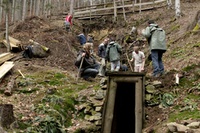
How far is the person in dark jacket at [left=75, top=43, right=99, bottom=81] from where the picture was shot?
11055 mm

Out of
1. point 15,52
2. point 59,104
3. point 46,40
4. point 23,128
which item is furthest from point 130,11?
point 23,128

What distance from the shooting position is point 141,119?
7.91m

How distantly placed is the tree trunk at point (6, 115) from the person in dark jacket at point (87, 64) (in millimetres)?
4836

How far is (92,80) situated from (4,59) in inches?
189

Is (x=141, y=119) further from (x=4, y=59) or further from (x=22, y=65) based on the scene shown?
(x=4, y=59)

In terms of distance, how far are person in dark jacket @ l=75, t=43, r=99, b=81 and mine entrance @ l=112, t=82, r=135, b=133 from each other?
1.27 metres

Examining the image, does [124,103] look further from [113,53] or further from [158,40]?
[158,40]

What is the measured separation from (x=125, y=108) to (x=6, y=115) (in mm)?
6248

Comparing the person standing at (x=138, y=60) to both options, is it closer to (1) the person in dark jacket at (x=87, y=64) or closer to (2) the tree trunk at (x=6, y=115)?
(1) the person in dark jacket at (x=87, y=64)

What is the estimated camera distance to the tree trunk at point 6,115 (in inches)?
247

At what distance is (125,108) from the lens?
38.7 feet

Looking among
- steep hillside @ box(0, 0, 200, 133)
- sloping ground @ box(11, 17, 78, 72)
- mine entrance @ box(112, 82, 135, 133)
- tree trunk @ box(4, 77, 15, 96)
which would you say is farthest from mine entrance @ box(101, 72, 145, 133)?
sloping ground @ box(11, 17, 78, 72)

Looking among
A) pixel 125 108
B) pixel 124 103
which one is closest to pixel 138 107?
pixel 124 103

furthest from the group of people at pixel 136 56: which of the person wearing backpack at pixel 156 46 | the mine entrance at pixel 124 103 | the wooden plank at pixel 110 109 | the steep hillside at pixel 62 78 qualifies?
the wooden plank at pixel 110 109
